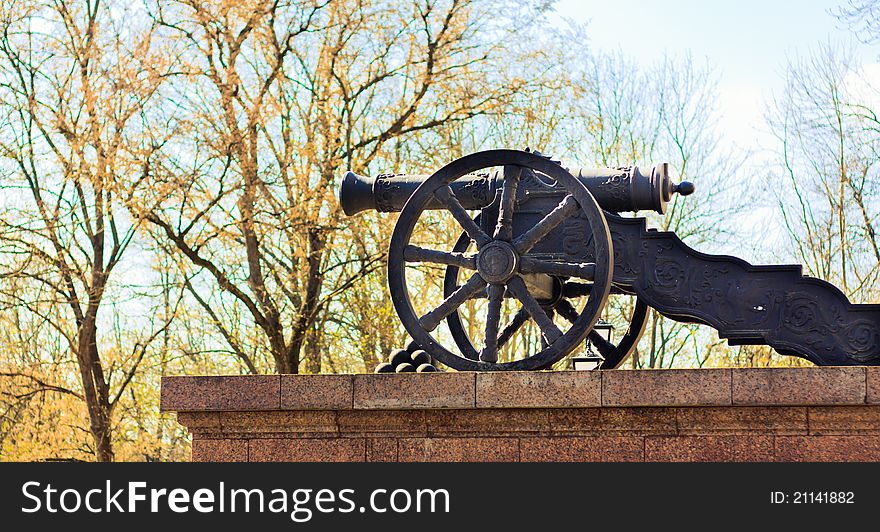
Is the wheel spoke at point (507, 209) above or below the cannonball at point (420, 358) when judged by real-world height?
above

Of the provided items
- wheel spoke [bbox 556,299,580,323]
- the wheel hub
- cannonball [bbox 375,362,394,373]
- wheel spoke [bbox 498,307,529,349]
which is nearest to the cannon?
the wheel hub

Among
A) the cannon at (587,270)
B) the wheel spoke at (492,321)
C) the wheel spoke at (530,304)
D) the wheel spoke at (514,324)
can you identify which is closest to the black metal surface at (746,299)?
the cannon at (587,270)

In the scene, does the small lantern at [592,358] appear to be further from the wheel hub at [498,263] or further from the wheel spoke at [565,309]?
the wheel hub at [498,263]

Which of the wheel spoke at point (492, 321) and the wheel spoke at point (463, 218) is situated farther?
the wheel spoke at point (463, 218)

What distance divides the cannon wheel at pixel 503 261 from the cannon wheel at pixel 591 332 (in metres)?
0.90

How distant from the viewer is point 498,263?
6980 millimetres

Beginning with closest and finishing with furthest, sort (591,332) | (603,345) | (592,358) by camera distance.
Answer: (591,332) → (603,345) → (592,358)

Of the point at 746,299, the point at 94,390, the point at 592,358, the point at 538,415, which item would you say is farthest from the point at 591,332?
the point at 94,390

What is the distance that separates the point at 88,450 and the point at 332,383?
13.7 meters

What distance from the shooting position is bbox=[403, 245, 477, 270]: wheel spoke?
7.05 meters

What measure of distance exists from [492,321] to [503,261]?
1.13 ft

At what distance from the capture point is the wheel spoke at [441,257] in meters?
7.05

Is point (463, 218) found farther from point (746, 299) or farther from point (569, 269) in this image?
point (746, 299)

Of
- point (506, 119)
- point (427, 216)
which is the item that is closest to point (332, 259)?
point (427, 216)
